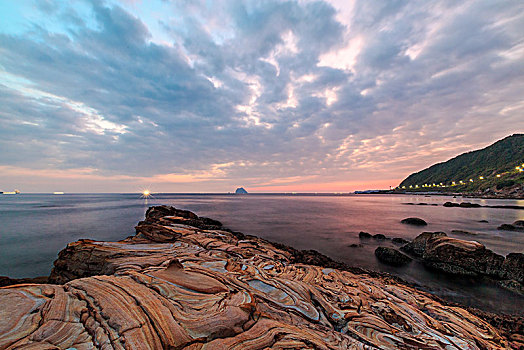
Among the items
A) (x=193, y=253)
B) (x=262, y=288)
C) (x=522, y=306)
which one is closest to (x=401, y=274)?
(x=522, y=306)

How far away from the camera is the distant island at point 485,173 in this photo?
7975cm

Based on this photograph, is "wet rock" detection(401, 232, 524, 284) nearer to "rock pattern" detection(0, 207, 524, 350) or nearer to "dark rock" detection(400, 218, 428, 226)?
"rock pattern" detection(0, 207, 524, 350)

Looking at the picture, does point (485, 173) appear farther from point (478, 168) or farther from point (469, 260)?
point (469, 260)

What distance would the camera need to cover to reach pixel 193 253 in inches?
341

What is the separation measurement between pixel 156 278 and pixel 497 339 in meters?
9.90

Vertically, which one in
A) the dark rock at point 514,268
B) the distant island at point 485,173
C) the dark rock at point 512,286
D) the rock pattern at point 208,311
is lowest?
the dark rock at point 512,286

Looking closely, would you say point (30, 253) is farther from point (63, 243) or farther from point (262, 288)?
point (262, 288)

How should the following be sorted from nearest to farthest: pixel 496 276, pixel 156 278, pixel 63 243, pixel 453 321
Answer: pixel 156 278
pixel 453 321
pixel 496 276
pixel 63 243

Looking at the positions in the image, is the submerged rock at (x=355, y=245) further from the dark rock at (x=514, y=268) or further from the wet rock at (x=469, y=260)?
the dark rock at (x=514, y=268)

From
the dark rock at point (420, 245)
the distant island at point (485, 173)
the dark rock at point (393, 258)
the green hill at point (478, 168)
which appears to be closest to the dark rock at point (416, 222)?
the dark rock at point (420, 245)

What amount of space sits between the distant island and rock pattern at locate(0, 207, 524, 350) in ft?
353

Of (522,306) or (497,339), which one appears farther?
(522,306)

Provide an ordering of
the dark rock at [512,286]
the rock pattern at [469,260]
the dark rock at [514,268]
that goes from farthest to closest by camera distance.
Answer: the rock pattern at [469,260], the dark rock at [514,268], the dark rock at [512,286]

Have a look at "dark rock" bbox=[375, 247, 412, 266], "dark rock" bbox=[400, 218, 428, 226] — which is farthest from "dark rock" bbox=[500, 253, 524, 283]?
"dark rock" bbox=[400, 218, 428, 226]
